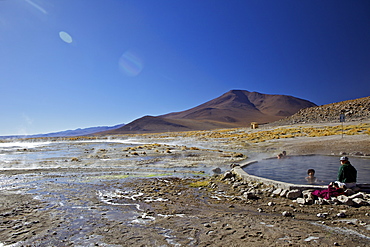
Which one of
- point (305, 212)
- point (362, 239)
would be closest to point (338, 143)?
→ point (305, 212)

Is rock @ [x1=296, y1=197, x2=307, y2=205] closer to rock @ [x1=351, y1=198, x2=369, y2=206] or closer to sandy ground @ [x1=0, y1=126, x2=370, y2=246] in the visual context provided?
sandy ground @ [x1=0, y1=126, x2=370, y2=246]

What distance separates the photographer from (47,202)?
7.87 m

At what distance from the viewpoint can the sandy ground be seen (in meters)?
4.65

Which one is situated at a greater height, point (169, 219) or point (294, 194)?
point (294, 194)

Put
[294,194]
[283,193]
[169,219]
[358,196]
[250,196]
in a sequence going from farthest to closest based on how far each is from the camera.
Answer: [250,196], [283,193], [294,194], [358,196], [169,219]

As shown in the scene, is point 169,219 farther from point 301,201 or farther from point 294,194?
point 294,194

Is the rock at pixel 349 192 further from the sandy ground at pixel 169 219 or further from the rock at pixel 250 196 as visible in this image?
the rock at pixel 250 196

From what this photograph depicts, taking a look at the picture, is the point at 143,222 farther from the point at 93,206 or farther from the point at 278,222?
the point at 278,222

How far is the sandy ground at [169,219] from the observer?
4.65 metres

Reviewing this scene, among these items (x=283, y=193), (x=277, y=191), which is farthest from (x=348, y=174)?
(x=277, y=191)

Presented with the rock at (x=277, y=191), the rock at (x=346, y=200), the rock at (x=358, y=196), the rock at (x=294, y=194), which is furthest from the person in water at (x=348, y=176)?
the rock at (x=277, y=191)

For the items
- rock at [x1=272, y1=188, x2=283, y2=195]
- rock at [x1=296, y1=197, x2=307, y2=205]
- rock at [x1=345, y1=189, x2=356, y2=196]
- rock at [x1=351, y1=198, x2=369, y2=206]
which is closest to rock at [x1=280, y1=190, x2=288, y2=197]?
rock at [x1=272, y1=188, x2=283, y2=195]

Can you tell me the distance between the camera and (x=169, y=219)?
595 centimetres

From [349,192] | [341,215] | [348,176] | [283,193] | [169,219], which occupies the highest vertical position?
[348,176]
